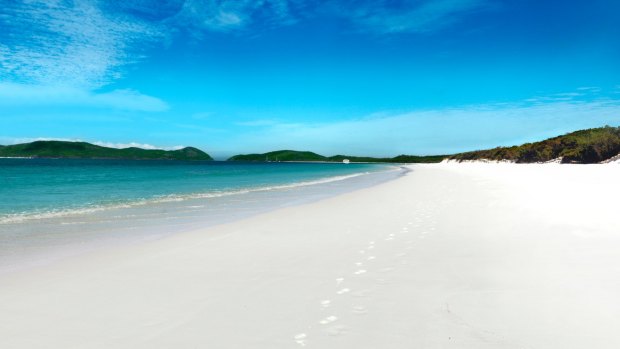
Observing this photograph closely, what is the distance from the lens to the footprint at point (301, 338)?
142 inches

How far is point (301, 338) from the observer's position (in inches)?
146

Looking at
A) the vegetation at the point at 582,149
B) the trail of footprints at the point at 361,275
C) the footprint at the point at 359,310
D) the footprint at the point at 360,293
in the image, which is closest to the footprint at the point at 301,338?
the trail of footprints at the point at 361,275

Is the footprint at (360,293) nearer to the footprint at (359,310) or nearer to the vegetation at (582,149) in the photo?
the footprint at (359,310)

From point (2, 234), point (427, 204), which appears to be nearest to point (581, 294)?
point (427, 204)

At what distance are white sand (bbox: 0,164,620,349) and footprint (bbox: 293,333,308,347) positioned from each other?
0.07 feet

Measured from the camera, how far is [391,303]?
458cm

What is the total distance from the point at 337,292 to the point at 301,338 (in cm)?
139

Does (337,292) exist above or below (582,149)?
below

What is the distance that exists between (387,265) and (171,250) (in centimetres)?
460

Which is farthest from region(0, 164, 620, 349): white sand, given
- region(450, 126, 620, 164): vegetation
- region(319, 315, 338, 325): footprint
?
region(450, 126, 620, 164): vegetation

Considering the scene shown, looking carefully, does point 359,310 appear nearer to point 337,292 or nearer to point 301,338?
point 337,292

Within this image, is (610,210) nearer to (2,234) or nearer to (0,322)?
(0,322)

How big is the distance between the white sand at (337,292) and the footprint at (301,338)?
21 millimetres

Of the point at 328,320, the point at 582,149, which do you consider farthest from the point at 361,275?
the point at 582,149
